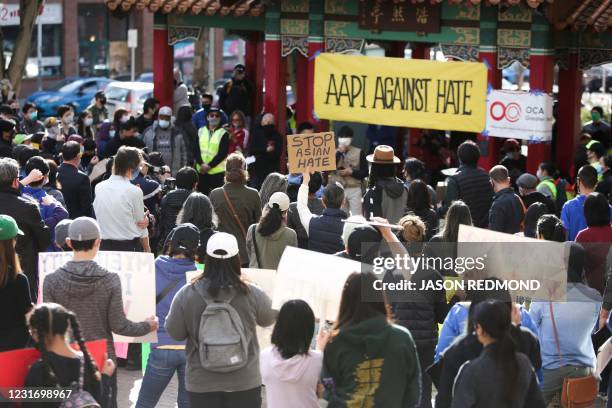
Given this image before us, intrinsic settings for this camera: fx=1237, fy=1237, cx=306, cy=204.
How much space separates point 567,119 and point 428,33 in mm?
2665

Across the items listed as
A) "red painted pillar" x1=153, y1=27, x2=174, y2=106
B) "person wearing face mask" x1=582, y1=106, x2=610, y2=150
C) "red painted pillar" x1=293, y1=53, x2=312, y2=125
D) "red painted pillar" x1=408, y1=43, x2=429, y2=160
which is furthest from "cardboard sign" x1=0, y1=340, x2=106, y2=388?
"person wearing face mask" x1=582, y1=106, x2=610, y2=150

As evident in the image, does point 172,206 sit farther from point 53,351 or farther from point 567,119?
point 567,119

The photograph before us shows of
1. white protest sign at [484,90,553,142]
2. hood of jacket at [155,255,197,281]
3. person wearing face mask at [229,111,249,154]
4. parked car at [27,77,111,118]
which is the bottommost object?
parked car at [27,77,111,118]

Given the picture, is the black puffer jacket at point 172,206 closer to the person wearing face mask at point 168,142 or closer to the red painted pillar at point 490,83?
the person wearing face mask at point 168,142

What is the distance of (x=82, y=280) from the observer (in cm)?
753

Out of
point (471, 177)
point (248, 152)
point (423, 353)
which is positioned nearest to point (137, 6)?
point (248, 152)

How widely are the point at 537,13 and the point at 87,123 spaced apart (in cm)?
738

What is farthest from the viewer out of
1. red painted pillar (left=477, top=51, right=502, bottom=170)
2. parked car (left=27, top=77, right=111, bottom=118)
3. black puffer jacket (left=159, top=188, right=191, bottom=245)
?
parked car (left=27, top=77, right=111, bottom=118)

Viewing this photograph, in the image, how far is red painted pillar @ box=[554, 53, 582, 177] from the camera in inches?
717

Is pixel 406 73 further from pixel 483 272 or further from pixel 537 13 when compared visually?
pixel 483 272

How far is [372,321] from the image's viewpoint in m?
6.44

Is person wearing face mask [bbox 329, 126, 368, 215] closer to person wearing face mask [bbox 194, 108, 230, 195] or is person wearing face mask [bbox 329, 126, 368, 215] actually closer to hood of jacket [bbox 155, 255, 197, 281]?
person wearing face mask [bbox 194, 108, 230, 195]

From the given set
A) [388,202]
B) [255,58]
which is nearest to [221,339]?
[388,202]

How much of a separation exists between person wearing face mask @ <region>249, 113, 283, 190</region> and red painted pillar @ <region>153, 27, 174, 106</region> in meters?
3.46
